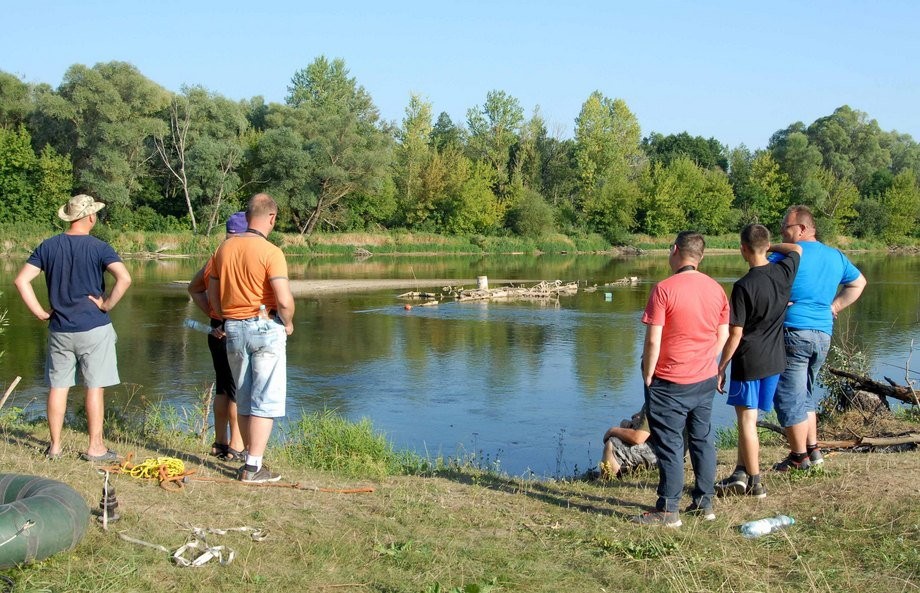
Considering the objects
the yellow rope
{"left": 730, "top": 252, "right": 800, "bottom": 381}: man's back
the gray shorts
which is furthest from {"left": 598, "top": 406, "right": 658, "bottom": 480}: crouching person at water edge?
the gray shorts

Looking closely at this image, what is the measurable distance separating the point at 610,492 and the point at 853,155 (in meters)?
90.1

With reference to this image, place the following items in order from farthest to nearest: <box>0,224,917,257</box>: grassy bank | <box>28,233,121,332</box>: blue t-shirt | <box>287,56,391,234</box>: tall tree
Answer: <box>287,56,391,234</box>: tall tree < <box>0,224,917,257</box>: grassy bank < <box>28,233,121,332</box>: blue t-shirt

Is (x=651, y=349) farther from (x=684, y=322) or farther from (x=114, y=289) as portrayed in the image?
(x=114, y=289)

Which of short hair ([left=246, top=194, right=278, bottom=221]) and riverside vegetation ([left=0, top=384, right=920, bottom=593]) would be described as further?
short hair ([left=246, top=194, right=278, bottom=221])

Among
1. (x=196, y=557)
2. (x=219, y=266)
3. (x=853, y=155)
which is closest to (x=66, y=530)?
(x=196, y=557)

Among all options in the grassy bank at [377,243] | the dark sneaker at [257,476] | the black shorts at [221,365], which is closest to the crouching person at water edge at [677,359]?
the dark sneaker at [257,476]

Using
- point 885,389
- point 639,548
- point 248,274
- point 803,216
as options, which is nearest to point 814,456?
point 803,216

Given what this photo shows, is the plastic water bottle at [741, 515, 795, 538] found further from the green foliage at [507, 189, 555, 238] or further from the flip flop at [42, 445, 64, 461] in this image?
the green foliage at [507, 189, 555, 238]

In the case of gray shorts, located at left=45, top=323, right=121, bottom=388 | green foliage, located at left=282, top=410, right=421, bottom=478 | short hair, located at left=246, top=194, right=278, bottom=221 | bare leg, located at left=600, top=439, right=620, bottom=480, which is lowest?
green foliage, located at left=282, top=410, right=421, bottom=478

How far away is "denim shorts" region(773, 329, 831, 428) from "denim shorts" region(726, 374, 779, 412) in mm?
271

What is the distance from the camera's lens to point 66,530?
166 inches

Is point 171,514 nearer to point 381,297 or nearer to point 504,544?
point 504,544

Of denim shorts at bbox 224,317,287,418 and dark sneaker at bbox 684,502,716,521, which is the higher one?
denim shorts at bbox 224,317,287,418

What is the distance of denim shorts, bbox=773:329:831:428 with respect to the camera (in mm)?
6180
